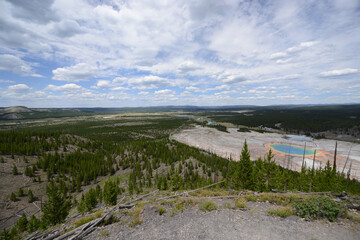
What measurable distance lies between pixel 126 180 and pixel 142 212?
3593 centimetres


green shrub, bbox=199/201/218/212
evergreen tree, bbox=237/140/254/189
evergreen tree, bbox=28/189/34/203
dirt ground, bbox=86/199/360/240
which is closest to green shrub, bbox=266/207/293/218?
dirt ground, bbox=86/199/360/240

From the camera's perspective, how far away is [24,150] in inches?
1908

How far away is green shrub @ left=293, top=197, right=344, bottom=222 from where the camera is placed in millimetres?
9712

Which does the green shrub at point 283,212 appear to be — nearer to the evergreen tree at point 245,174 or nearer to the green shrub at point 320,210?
the green shrub at point 320,210

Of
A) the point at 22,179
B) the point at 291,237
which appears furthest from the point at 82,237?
the point at 22,179

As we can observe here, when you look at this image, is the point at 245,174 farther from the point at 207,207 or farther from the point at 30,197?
the point at 30,197

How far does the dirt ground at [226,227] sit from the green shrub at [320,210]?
0.44 m

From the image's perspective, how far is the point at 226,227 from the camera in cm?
949

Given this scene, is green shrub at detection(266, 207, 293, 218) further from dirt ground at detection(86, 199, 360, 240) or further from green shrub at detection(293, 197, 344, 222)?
green shrub at detection(293, 197, 344, 222)

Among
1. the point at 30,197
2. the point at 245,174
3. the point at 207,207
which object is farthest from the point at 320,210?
the point at 30,197

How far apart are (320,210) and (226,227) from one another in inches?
257

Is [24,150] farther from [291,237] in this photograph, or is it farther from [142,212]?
[291,237]

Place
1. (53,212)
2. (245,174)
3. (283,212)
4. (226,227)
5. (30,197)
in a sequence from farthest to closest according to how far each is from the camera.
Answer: (245,174), (30,197), (53,212), (283,212), (226,227)

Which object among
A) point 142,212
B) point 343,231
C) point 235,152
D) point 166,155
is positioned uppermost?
point 343,231
